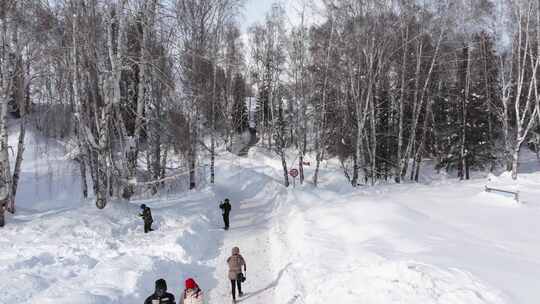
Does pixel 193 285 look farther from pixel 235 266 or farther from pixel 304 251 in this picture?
pixel 304 251

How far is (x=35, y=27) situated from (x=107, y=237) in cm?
731

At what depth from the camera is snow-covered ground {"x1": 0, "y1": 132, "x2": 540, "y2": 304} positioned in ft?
25.2

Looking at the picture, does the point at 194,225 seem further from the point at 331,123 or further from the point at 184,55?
the point at 331,123

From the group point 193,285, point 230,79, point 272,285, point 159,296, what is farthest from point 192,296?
point 230,79

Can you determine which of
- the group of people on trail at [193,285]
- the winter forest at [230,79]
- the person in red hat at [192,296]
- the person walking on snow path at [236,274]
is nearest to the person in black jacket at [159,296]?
the group of people on trail at [193,285]

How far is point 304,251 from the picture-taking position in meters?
11.0

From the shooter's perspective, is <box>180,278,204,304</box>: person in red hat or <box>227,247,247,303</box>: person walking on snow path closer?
<box>180,278,204,304</box>: person in red hat

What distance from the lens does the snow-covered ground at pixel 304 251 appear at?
7.67m

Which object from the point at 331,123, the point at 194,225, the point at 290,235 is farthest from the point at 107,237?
the point at 331,123

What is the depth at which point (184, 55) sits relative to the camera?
11977 mm

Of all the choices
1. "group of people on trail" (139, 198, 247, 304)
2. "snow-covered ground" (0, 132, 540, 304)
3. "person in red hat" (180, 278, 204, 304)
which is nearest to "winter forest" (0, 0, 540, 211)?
"snow-covered ground" (0, 132, 540, 304)

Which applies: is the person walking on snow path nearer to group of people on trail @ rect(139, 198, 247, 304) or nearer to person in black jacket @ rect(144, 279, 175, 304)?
group of people on trail @ rect(139, 198, 247, 304)

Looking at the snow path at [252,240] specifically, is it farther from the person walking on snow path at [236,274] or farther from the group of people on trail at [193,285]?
the group of people on trail at [193,285]

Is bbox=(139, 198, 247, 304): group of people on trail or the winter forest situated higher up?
the winter forest
